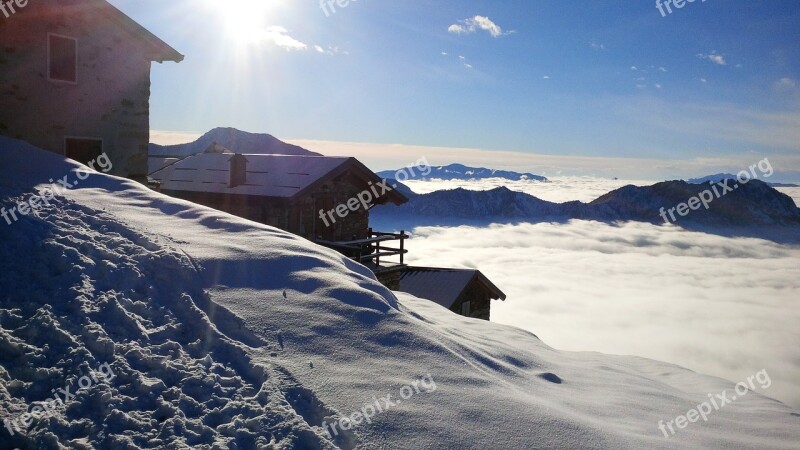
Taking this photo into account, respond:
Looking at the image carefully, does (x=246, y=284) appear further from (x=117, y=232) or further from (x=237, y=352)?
(x=117, y=232)

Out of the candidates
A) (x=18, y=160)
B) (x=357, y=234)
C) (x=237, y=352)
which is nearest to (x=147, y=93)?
(x=18, y=160)

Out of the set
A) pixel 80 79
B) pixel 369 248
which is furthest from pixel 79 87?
pixel 369 248

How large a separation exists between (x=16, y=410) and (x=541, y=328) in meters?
102

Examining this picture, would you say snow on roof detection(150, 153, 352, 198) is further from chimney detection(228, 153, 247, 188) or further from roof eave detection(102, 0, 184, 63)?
roof eave detection(102, 0, 184, 63)

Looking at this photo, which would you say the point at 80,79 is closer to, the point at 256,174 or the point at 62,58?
the point at 62,58

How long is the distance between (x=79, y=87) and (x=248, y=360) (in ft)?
40.7

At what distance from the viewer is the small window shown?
40.9 ft

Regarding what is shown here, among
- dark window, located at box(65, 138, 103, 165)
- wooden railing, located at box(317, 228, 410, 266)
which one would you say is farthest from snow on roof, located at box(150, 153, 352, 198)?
dark window, located at box(65, 138, 103, 165)

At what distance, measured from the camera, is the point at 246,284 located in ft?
17.4

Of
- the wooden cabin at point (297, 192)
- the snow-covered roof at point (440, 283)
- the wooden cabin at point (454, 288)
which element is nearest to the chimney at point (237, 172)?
the wooden cabin at point (297, 192)

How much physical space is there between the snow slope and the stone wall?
683cm

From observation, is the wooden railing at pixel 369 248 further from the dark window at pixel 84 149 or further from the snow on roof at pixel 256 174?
the dark window at pixel 84 149

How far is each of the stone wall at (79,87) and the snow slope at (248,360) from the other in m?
6.83

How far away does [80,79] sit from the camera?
12961 millimetres
